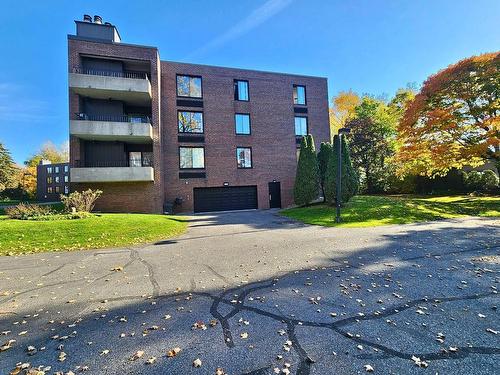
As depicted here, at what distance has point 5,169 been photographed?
35.2m

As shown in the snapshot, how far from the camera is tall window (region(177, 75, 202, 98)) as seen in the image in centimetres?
2172

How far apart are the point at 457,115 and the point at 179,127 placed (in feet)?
63.3

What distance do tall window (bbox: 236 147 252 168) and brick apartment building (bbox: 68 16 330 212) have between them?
0.09 m

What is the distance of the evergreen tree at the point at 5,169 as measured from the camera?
1373 inches

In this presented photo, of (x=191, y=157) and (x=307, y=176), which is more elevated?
(x=191, y=157)

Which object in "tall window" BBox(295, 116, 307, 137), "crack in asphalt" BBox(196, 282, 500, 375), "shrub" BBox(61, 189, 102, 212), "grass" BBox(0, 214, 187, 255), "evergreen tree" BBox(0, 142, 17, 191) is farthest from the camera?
"evergreen tree" BBox(0, 142, 17, 191)

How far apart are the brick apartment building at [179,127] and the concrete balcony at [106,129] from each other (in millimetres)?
63

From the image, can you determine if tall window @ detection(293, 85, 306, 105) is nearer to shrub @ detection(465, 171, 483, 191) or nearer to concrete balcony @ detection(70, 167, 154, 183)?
concrete balcony @ detection(70, 167, 154, 183)

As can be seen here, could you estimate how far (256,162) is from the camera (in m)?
23.0

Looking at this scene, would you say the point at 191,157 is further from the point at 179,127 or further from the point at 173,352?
the point at 173,352

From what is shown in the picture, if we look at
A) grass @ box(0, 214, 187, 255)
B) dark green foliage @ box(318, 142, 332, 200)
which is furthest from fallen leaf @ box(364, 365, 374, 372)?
dark green foliage @ box(318, 142, 332, 200)

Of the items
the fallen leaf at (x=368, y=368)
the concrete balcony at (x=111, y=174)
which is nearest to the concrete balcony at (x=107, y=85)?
the concrete balcony at (x=111, y=174)

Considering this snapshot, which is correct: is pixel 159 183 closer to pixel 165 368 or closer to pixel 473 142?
pixel 165 368

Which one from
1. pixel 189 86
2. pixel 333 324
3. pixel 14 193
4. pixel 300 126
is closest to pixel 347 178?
pixel 300 126
